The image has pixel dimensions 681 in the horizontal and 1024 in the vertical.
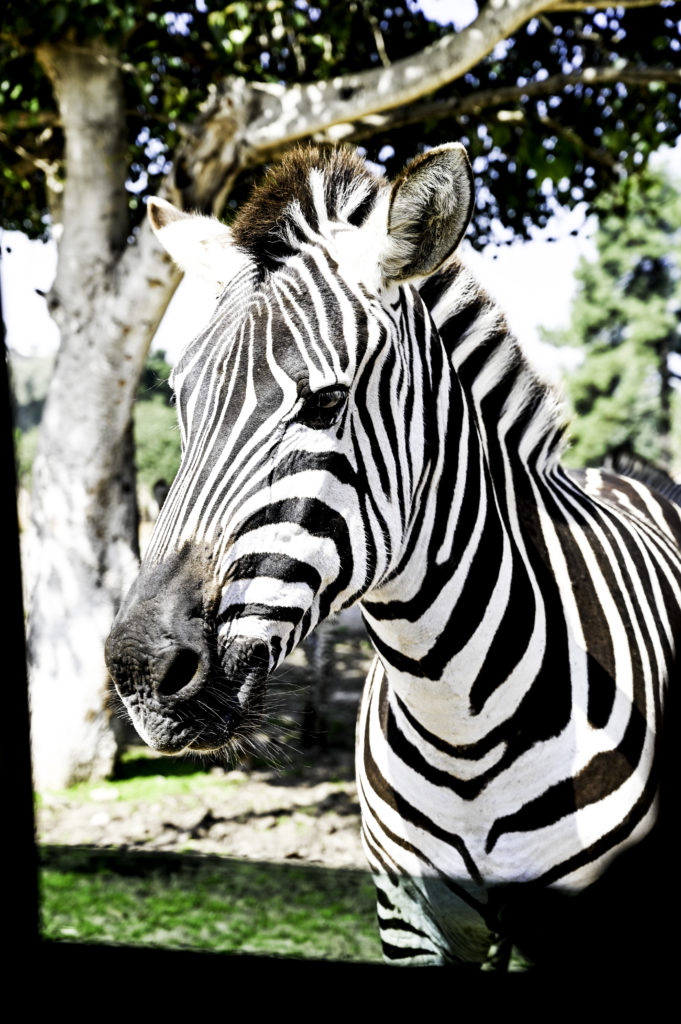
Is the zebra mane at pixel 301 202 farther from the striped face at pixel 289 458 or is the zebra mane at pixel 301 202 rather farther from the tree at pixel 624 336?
the tree at pixel 624 336

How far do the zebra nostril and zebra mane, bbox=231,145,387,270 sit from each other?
0.82m

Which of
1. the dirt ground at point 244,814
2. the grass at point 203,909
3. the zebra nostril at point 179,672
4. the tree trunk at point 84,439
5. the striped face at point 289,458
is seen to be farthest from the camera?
the tree trunk at point 84,439

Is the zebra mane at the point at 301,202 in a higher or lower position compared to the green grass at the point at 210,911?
higher

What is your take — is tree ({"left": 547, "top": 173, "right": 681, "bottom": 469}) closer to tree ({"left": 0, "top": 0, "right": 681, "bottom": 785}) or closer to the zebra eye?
tree ({"left": 0, "top": 0, "right": 681, "bottom": 785})

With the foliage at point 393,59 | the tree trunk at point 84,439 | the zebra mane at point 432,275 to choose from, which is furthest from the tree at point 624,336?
the zebra mane at point 432,275

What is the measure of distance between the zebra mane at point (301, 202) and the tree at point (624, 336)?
21.2 metres

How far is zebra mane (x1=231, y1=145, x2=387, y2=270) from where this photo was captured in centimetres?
160

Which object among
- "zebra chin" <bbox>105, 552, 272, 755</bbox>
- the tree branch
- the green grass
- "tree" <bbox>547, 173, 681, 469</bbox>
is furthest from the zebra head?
"tree" <bbox>547, 173, 681, 469</bbox>

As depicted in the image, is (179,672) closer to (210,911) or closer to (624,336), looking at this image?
(210,911)

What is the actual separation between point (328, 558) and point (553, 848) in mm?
884

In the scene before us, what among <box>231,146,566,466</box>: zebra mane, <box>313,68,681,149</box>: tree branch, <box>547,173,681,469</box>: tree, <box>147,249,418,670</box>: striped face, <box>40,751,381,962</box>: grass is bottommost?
<box>40,751,381,962</box>: grass

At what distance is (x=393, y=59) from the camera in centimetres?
609

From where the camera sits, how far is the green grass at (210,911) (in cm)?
364

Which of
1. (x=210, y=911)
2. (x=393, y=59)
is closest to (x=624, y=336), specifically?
(x=393, y=59)
